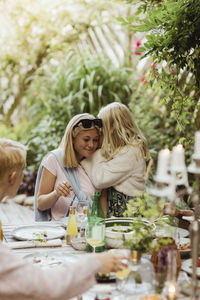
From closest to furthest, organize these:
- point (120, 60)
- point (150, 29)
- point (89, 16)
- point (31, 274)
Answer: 1. point (31, 274)
2. point (150, 29)
3. point (120, 60)
4. point (89, 16)

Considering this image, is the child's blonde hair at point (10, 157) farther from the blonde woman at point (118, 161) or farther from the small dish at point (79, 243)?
the blonde woman at point (118, 161)

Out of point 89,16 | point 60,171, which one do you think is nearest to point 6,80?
point 89,16

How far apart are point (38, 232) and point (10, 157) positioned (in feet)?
2.50

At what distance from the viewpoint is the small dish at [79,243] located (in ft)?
6.26

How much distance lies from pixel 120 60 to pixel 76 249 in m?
4.06

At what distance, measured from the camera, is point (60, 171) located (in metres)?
2.73

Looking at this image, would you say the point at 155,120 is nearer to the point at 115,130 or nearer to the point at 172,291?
the point at 115,130

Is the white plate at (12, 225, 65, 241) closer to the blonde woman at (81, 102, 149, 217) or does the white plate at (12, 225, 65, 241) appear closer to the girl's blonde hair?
the blonde woman at (81, 102, 149, 217)

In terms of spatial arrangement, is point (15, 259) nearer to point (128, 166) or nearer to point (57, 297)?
point (57, 297)

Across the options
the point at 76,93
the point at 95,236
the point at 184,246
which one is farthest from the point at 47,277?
the point at 76,93

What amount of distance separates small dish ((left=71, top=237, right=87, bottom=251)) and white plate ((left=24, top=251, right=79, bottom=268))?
113 mm

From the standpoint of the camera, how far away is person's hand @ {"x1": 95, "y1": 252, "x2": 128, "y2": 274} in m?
1.38

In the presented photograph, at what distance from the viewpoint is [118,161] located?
8.65 feet

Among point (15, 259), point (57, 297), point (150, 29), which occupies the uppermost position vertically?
point (150, 29)
